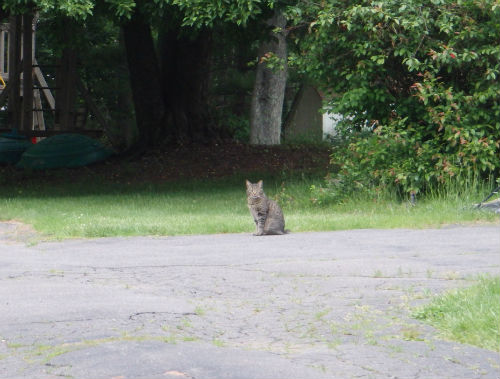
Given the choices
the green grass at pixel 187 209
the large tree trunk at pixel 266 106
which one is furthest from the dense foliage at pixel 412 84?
the large tree trunk at pixel 266 106

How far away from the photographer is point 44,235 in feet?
41.2

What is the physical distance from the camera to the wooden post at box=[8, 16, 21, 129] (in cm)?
2933

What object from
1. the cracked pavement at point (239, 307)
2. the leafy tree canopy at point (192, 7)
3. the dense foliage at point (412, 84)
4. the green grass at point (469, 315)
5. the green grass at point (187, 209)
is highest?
the leafy tree canopy at point (192, 7)

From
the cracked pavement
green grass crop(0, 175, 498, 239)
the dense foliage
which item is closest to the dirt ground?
green grass crop(0, 175, 498, 239)

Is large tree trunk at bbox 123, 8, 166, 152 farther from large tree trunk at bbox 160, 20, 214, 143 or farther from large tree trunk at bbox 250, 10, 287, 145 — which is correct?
large tree trunk at bbox 250, 10, 287, 145

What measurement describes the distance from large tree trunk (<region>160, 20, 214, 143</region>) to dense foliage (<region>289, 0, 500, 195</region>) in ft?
28.6

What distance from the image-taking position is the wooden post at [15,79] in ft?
96.2

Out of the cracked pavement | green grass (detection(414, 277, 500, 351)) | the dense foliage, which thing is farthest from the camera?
the dense foliage

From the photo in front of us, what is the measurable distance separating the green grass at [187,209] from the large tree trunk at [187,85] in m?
3.74

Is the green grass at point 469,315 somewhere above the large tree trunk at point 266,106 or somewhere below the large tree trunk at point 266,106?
below

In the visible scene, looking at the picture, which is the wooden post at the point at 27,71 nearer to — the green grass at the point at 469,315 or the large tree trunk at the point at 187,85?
the large tree trunk at the point at 187,85

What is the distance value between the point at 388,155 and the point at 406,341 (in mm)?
9564

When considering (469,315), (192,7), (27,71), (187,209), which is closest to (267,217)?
(187,209)

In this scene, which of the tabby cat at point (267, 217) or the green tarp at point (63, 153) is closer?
the tabby cat at point (267, 217)
